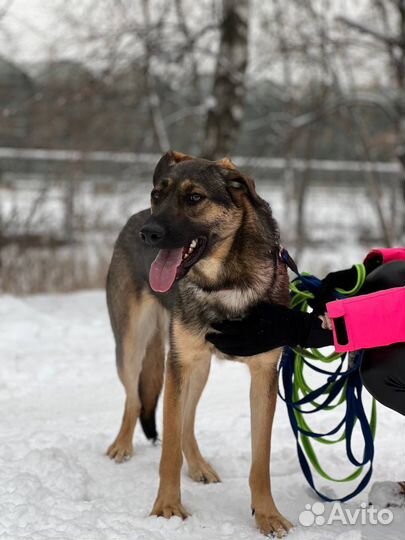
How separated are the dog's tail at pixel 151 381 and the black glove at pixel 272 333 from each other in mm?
1213

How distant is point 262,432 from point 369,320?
2.76 feet

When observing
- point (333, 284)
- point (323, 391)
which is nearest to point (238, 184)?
point (333, 284)

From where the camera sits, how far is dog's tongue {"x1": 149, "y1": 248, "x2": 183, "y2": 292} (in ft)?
9.69

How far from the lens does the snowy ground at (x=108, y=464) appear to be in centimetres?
304

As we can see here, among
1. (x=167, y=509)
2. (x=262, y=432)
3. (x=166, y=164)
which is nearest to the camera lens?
(x=167, y=509)

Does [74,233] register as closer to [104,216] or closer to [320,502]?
[104,216]

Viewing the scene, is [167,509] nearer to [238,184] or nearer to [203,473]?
[203,473]

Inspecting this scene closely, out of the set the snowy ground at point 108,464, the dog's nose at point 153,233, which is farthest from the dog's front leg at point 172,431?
the dog's nose at point 153,233

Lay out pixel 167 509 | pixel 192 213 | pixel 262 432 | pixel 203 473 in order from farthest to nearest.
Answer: pixel 203 473 → pixel 262 432 → pixel 167 509 → pixel 192 213

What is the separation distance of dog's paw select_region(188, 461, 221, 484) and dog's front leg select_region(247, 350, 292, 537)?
0.56m

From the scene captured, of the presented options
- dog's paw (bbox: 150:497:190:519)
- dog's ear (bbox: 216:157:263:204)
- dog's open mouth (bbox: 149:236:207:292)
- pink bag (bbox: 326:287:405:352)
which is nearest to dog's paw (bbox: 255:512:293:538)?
dog's paw (bbox: 150:497:190:519)

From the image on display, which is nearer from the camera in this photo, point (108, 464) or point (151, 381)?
point (108, 464)

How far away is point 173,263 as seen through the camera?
3.00 m

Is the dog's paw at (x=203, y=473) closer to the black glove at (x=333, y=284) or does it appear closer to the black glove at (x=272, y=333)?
the black glove at (x=272, y=333)
